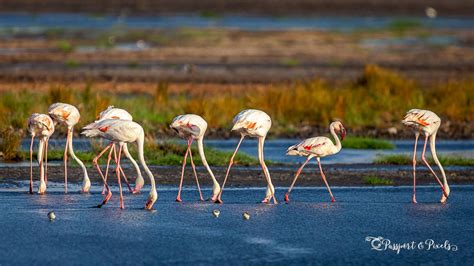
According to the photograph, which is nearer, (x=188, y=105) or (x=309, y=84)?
(x=188, y=105)

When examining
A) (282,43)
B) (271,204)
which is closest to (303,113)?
(271,204)

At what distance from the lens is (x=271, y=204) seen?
47.7ft

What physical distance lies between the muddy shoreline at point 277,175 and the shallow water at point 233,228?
751mm

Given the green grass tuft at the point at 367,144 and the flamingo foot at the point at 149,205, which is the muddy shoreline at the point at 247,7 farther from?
the flamingo foot at the point at 149,205

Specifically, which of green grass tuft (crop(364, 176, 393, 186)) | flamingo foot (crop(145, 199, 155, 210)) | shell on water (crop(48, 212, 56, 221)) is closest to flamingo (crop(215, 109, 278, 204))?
flamingo foot (crop(145, 199, 155, 210))

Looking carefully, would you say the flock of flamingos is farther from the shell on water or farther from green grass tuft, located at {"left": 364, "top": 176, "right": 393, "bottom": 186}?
green grass tuft, located at {"left": 364, "top": 176, "right": 393, "bottom": 186}

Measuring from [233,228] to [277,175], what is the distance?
14.4 ft

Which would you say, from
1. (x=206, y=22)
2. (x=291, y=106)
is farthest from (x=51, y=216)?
(x=206, y=22)

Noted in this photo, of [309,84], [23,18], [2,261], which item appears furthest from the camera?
[23,18]

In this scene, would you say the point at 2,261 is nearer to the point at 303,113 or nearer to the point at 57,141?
the point at 57,141

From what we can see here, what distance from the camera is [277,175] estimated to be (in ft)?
56.4

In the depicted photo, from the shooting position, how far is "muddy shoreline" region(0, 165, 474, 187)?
1644 centimetres

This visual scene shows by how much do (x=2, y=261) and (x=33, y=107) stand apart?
11710 mm

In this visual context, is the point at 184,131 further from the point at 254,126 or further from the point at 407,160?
the point at 407,160
